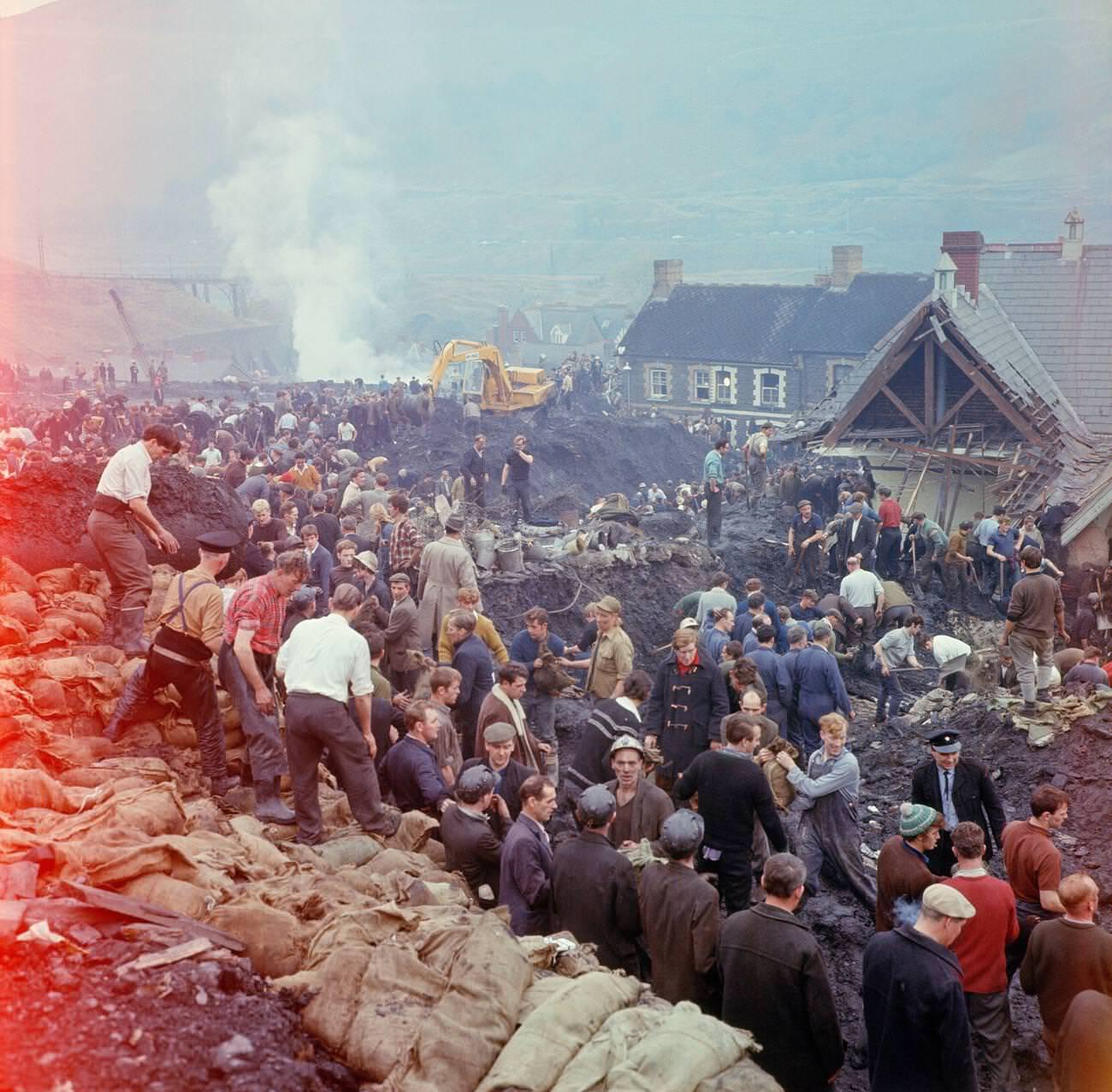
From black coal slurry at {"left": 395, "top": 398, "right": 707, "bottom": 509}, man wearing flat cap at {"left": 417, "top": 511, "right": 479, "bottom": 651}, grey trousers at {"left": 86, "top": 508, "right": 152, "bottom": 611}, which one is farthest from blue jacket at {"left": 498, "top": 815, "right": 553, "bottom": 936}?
black coal slurry at {"left": 395, "top": 398, "right": 707, "bottom": 509}

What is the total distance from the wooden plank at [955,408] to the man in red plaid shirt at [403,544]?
13.5 m

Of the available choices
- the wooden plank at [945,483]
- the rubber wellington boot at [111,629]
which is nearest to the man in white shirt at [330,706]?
the rubber wellington boot at [111,629]

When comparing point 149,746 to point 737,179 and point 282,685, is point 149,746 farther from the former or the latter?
point 737,179

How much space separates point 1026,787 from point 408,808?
5472 mm

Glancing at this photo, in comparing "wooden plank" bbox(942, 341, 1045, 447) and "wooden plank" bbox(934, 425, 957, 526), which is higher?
"wooden plank" bbox(942, 341, 1045, 447)

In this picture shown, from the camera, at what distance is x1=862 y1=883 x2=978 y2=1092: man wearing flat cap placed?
510 cm

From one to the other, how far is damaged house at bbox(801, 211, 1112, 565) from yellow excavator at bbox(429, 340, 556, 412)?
1174 cm

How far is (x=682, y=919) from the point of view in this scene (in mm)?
5926

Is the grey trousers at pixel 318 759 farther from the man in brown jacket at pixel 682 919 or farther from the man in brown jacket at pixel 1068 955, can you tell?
the man in brown jacket at pixel 1068 955

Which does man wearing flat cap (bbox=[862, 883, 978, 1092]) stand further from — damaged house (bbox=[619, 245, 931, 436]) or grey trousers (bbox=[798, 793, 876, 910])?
damaged house (bbox=[619, 245, 931, 436])

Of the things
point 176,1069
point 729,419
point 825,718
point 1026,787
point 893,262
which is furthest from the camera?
point 893,262

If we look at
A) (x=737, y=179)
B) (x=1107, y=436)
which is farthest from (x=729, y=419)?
(x=737, y=179)

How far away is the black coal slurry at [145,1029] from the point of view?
160 inches

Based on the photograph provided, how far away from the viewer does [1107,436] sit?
84.6 ft
